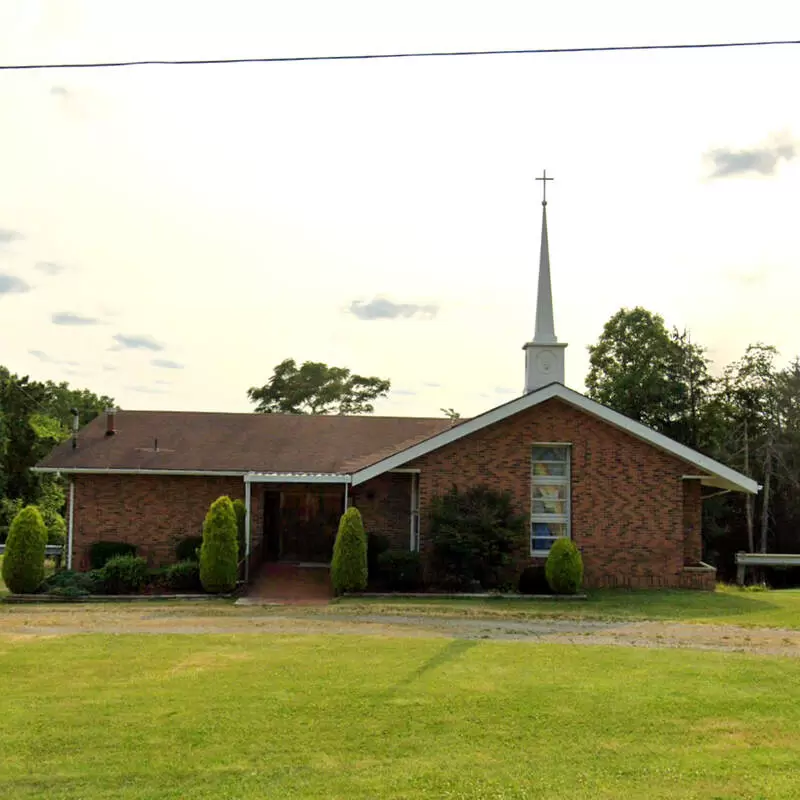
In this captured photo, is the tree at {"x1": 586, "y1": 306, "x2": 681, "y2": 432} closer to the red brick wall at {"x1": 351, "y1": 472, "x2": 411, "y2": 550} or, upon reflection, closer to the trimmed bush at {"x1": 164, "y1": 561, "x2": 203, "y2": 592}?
the red brick wall at {"x1": 351, "y1": 472, "x2": 411, "y2": 550}

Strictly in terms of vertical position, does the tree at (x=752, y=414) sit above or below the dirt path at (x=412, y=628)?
above

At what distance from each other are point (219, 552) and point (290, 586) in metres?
2.26

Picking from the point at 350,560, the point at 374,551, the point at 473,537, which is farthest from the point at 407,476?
the point at 350,560

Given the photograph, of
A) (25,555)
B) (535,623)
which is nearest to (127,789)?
(535,623)

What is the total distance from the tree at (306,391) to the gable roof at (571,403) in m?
37.2

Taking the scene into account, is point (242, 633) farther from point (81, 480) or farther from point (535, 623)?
point (81, 480)

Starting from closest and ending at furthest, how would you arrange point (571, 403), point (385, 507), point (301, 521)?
point (571, 403) → point (385, 507) → point (301, 521)

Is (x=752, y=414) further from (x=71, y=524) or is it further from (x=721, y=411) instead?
(x=71, y=524)

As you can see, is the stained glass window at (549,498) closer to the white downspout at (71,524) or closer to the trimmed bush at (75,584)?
the trimmed bush at (75,584)

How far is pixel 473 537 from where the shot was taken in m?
19.0

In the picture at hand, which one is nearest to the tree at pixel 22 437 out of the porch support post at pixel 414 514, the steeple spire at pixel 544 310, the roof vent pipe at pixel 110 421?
the roof vent pipe at pixel 110 421

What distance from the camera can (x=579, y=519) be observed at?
803 inches

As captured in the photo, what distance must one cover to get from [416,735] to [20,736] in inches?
135

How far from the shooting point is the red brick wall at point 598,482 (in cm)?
2025
